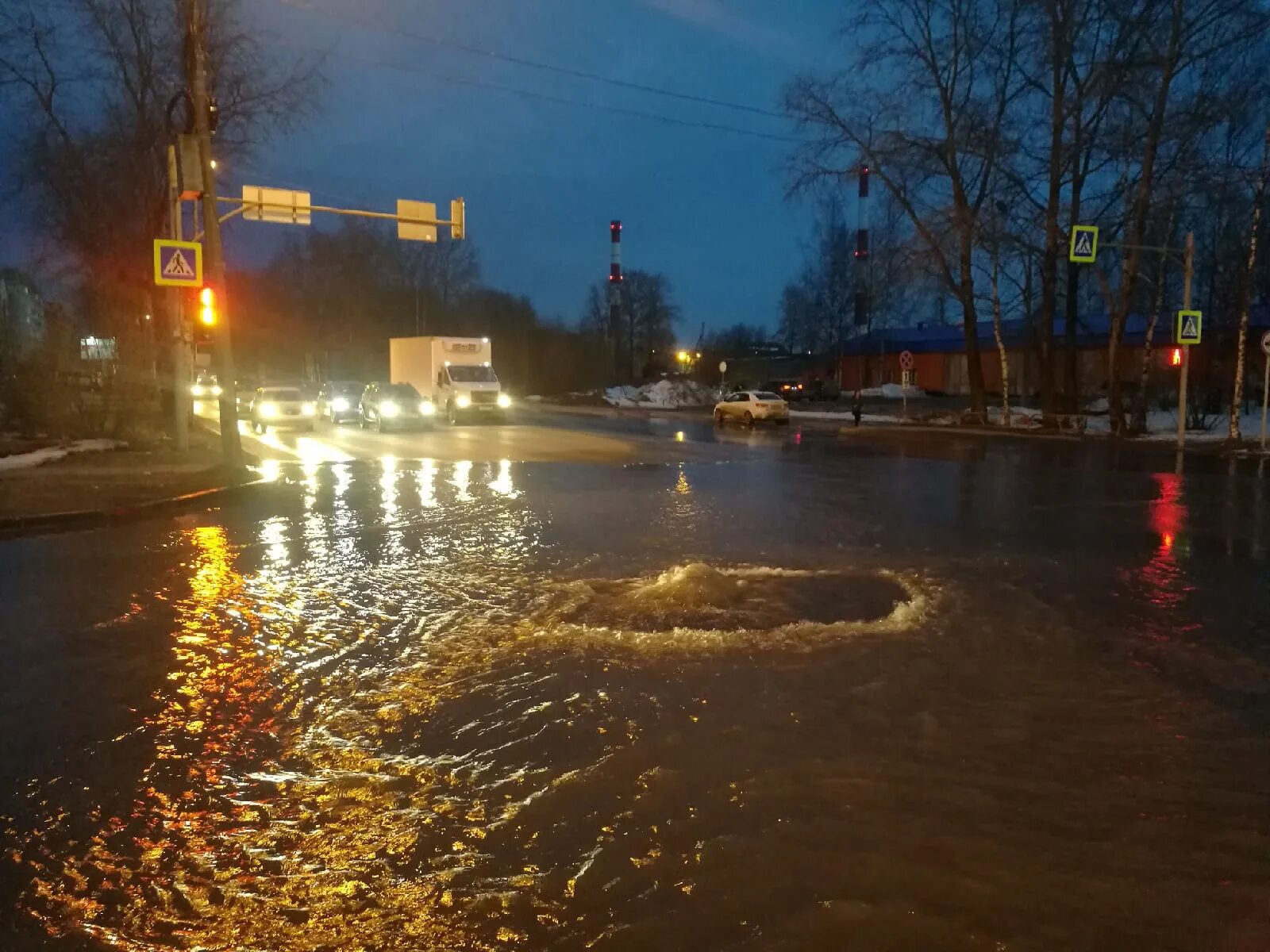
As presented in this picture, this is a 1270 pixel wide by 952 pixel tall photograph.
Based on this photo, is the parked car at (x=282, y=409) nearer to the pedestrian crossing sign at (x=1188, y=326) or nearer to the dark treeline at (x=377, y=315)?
the pedestrian crossing sign at (x=1188, y=326)

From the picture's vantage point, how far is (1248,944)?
3.68 meters

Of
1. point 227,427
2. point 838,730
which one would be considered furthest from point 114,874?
point 227,427

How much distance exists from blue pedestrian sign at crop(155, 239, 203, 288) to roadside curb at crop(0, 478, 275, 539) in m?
4.73

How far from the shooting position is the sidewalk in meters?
14.4

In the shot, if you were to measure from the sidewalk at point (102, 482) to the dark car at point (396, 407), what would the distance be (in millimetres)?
12945

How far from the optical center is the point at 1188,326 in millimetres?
27656

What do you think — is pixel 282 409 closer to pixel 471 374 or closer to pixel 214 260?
pixel 471 374

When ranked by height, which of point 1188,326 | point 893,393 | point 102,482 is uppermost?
point 1188,326

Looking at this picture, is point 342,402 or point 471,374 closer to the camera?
point 471,374

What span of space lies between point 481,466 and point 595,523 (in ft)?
30.0

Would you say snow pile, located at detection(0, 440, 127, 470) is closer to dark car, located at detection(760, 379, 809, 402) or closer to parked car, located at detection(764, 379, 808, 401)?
dark car, located at detection(760, 379, 809, 402)

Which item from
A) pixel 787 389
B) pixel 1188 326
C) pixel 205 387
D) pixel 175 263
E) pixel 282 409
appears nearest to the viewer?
pixel 175 263

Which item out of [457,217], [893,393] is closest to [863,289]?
[893,393]

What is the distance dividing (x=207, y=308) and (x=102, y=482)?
4292 millimetres
